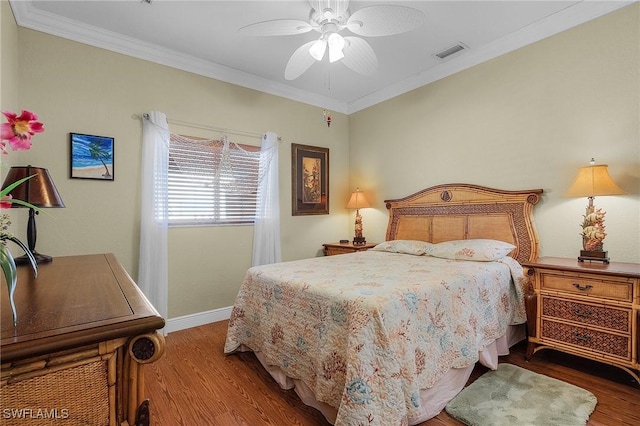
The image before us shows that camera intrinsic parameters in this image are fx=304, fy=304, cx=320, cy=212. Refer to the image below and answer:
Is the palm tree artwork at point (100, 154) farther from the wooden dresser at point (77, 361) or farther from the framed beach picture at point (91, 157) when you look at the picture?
→ the wooden dresser at point (77, 361)

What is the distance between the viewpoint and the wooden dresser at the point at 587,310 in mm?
2012

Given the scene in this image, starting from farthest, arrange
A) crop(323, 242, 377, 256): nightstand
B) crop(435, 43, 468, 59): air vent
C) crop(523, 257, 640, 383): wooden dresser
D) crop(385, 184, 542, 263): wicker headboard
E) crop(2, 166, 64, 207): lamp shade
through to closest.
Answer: crop(323, 242, 377, 256): nightstand
crop(435, 43, 468, 59): air vent
crop(385, 184, 542, 263): wicker headboard
crop(523, 257, 640, 383): wooden dresser
crop(2, 166, 64, 207): lamp shade

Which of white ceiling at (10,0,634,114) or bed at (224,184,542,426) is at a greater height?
white ceiling at (10,0,634,114)

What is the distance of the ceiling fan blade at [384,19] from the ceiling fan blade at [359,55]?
11cm

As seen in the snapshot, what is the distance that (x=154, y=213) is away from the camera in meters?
3.03

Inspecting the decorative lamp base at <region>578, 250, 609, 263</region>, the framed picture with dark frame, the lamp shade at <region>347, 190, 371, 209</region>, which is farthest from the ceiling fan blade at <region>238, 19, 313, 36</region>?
the decorative lamp base at <region>578, 250, 609, 263</region>

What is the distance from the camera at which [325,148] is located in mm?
4543

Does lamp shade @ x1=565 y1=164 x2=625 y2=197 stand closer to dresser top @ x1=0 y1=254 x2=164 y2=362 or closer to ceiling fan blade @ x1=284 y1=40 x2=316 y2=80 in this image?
ceiling fan blade @ x1=284 y1=40 x2=316 y2=80

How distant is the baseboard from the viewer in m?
3.18

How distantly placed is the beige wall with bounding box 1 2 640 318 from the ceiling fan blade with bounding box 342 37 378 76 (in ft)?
4.90

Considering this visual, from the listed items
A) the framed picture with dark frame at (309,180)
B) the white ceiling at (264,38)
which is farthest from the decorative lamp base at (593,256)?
the framed picture with dark frame at (309,180)

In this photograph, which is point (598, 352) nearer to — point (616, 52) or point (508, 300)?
point (508, 300)

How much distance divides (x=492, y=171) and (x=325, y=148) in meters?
2.26

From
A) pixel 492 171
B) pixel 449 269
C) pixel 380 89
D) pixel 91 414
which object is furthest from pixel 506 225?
pixel 91 414
